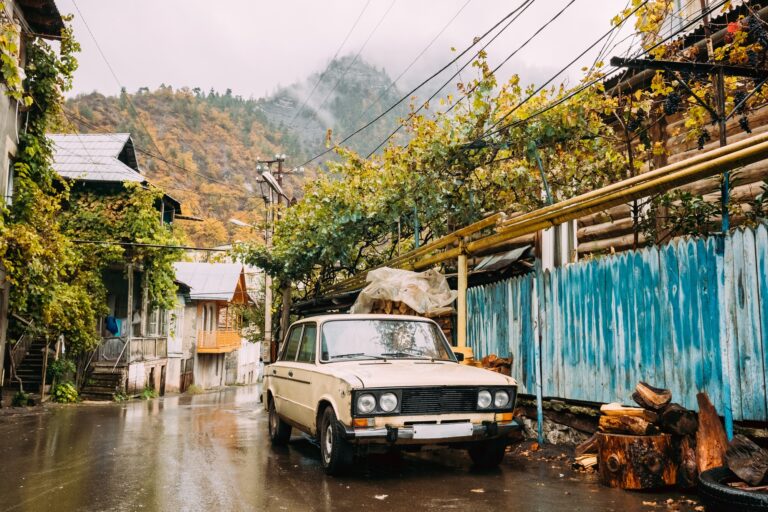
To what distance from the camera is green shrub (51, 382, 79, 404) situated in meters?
22.2

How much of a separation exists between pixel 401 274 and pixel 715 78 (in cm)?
554

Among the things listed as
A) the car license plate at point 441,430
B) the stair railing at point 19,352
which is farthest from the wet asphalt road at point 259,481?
the stair railing at point 19,352

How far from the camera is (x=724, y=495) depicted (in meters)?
4.38

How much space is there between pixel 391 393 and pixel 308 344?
2204mm

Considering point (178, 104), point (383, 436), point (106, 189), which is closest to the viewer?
point (383, 436)

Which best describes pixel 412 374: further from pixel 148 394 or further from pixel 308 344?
pixel 148 394

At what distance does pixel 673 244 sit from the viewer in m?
6.17

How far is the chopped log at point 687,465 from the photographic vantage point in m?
5.50

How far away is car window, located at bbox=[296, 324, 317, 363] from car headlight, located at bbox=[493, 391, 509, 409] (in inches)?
89.3

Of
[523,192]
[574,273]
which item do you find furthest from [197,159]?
[574,273]

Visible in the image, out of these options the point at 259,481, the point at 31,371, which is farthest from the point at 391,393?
the point at 31,371

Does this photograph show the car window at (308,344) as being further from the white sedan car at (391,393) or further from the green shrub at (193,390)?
the green shrub at (193,390)

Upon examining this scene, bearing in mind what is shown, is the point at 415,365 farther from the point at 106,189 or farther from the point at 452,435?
the point at 106,189

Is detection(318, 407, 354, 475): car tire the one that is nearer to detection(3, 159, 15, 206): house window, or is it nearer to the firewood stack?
the firewood stack
